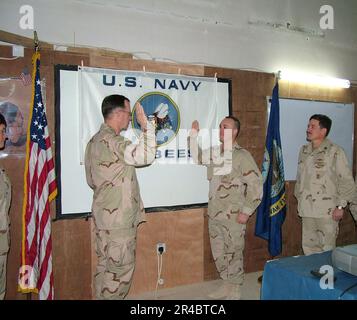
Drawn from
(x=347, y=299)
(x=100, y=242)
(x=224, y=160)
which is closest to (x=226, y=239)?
(x=224, y=160)

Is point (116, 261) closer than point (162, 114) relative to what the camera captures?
Yes

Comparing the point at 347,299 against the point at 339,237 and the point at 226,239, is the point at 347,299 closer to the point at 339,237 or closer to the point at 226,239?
the point at 226,239

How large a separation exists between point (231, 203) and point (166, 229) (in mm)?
684

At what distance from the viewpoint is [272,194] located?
327 centimetres

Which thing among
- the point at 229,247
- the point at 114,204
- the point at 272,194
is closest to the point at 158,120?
the point at 114,204

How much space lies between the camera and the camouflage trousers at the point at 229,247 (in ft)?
8.98

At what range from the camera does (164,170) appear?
299 centimetres

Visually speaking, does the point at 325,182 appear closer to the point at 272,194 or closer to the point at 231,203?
the point at 272,194

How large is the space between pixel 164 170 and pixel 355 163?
108 inches

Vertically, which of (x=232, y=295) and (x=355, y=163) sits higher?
(x=355, y=163)

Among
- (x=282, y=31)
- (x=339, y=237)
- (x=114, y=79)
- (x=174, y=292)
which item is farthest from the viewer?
(x=339, y=237)

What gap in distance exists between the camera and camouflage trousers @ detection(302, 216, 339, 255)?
2.90 m

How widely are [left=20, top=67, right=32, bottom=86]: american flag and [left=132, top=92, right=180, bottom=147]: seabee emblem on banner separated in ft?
2.85

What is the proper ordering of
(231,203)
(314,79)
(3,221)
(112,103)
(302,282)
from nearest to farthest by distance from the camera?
(302,282) → (3,221) → (112,103) → (231,203) → (314,79)
